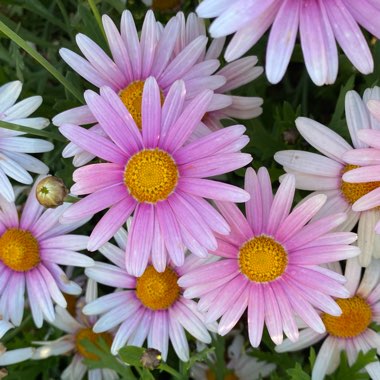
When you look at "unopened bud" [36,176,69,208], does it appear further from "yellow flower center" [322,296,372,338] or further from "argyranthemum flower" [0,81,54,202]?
"yellow flower center" [322,296,372,338]

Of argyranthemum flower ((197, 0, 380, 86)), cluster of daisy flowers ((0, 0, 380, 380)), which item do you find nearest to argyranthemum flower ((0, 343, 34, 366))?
cluster of daisy flowers ((0, 0, 380, 380))

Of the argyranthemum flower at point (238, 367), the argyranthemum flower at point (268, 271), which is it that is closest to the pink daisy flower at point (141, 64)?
the argyranthemum flower at point (268, 271)

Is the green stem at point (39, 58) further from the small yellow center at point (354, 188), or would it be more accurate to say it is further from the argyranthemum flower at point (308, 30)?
the small yellow center at point (354, 188)

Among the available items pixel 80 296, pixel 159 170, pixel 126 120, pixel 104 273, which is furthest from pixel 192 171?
pixel 80 296

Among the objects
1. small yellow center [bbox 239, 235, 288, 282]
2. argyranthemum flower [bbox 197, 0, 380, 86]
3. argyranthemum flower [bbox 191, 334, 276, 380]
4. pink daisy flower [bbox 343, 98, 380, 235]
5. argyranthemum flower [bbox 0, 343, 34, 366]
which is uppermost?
argyranthemum flower [bbox 197, 0, 380, 86]

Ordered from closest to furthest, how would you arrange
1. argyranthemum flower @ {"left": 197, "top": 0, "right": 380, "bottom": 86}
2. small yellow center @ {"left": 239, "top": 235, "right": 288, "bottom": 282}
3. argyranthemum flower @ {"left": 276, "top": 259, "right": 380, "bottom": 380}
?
argyranthemum flower @ {"left": 197, "top": 0, "right": 380, "bottom": 86} < small yellow center @ {"left": 239, "top": 235, "right": 288, "bottom": 282} < argyranthemum flower @ {"left": 276, "top": 259, "right": 380, "bottom": 380}

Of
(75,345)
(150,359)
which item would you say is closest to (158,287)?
(150,359)
